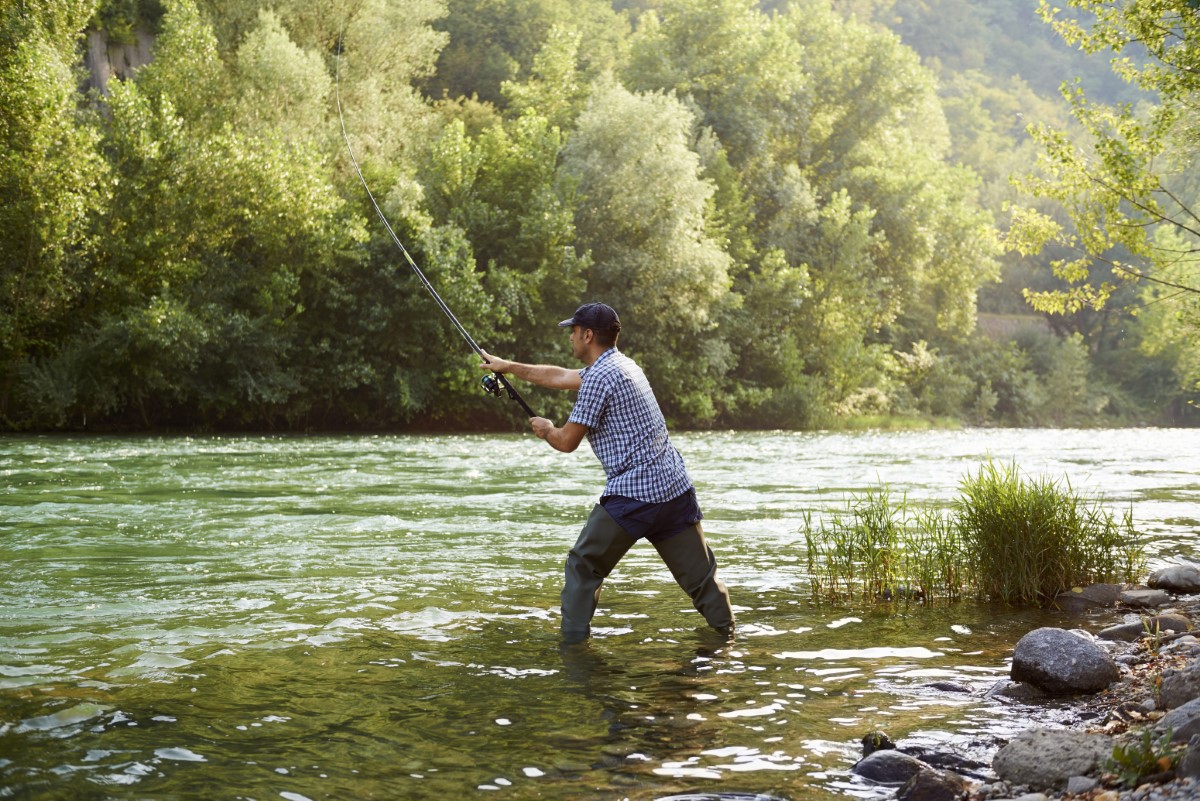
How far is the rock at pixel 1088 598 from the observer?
28.6 feet

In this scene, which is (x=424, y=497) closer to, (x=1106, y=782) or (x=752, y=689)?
(x=752, y=689)

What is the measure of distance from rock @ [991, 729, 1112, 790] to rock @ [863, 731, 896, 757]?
1.52 ft

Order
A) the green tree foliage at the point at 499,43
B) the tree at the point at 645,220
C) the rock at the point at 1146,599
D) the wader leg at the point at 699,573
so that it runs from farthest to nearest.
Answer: the green tree foliage at the point at 499,43 < the tree at the point at 645,220 < the rock at the point at 1146,599 < the wader leg at the point at 699,573

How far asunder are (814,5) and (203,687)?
178ft

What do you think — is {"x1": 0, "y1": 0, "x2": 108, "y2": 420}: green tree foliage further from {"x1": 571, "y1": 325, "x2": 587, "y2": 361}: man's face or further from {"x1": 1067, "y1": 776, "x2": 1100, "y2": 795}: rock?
{"x1": 1067, "y1": 776, "x2": 1100, "y2": 795}: rock

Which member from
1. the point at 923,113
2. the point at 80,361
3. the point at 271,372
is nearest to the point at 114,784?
the point at 80,361

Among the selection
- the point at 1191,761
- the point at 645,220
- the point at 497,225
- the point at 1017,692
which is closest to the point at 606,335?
the point at 1017,692

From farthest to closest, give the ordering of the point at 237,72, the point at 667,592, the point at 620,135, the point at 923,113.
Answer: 1. the point at 923,113
2. the point at 620,135
3. the point at 237,72
4. the point at 667,592

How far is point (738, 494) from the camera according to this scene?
16984mm

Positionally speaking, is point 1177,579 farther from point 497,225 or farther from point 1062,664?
point 497,225

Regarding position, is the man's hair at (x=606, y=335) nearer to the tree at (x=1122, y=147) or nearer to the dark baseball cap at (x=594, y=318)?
the dark baseball cap at (x=594, y=318)

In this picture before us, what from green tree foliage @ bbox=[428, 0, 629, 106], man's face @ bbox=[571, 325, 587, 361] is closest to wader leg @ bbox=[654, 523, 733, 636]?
man's face @ bbox=[571, 325, 587, 361]

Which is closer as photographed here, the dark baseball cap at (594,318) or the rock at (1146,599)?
the dark baseball cap at (594,318)

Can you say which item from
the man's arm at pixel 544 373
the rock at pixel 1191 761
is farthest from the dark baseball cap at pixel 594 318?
the rock at pixel 1191 761
